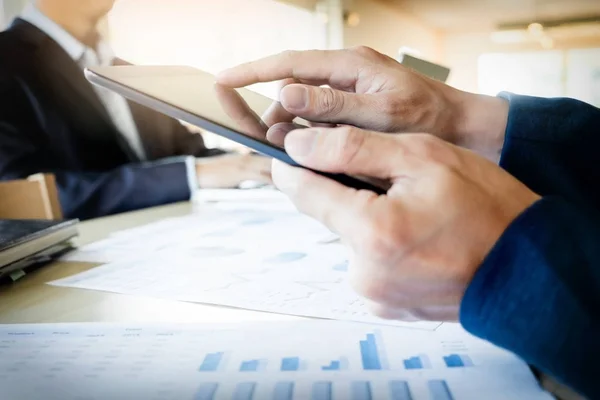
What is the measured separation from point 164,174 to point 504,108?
2.35 ft

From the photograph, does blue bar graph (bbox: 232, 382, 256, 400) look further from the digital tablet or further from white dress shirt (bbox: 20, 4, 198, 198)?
white dress shirt (bbox: 20, 4, 198, 198)

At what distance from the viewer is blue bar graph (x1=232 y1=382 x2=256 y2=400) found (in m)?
0.26

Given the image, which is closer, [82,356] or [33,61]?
[82,356]

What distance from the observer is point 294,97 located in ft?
1.23

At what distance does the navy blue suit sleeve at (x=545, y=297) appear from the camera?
23 centimetres

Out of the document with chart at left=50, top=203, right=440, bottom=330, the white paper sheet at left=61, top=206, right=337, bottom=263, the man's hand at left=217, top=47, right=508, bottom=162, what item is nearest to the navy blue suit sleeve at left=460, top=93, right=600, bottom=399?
the document with chart at left=50, top=203, right=440, bottom=330

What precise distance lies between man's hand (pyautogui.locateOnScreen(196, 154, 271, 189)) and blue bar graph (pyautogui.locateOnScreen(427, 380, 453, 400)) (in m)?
0.79

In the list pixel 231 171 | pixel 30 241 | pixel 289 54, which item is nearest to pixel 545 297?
pixel 289 54

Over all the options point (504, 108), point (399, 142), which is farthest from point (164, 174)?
point (399, 142)

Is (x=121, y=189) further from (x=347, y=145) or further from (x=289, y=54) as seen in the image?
(x=347, y=145)

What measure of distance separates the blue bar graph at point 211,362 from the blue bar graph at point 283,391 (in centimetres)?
4

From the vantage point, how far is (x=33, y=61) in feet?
3.87

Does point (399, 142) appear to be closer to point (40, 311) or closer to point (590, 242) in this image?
point (590, 242)

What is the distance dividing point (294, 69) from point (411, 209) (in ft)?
0.85
